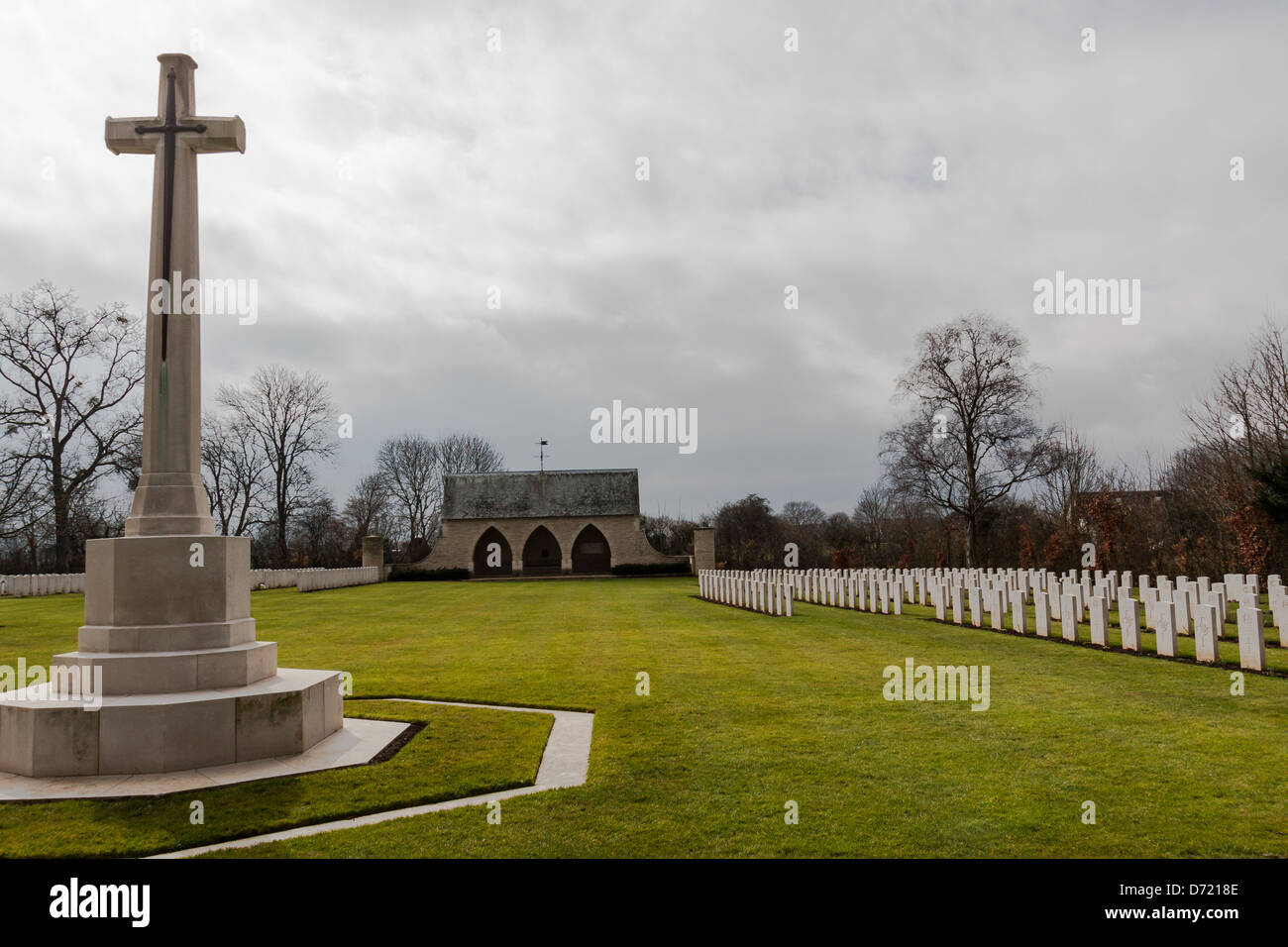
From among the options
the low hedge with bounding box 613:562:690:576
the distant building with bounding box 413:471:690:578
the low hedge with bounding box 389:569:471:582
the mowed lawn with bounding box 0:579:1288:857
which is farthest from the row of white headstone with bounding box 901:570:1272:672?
the low hedge with bounding box 389:569:471:582

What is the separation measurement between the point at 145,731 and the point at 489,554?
3740 centimetres

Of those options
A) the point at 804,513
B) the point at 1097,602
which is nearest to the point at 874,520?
the point at 804,513

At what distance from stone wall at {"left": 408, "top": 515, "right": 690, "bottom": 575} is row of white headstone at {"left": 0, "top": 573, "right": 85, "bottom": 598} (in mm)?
15223

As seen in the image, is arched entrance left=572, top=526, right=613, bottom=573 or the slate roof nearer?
the slate roof

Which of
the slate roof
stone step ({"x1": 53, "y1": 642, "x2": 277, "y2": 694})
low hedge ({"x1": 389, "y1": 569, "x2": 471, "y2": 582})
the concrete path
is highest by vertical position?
the slate roof

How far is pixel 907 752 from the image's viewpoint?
568cm

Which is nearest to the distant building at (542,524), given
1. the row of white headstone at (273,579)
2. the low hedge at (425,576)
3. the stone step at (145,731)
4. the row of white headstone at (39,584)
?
the low hedge at (425,576)

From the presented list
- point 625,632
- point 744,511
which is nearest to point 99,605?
point 625,632

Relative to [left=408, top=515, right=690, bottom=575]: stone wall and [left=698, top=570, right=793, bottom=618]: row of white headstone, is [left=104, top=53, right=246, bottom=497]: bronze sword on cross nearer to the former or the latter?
[left=698, top=570, right=793, bottom=618]: row of white headstone

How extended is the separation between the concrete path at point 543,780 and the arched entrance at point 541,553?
35.7m

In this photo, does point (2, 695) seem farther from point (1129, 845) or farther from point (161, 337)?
point (1129, 845)

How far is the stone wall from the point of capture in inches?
1639

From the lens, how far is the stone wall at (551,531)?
4162cm

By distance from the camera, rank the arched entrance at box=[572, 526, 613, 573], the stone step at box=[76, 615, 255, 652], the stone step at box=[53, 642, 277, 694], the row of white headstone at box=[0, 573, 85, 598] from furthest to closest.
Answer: the arched entrance at box=[572, 526, 613, 573], the row of white headstone at box=[0, 573, 85, 598], the stone step at box=[76, 615, 255, 652], the stone step at box=[53, 642, 277, 694]
